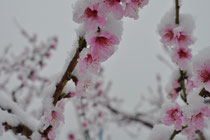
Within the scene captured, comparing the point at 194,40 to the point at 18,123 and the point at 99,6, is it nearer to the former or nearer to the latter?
the point at 99,6

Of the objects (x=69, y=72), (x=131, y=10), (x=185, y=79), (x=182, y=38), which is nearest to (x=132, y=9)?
(x=131, y=10)

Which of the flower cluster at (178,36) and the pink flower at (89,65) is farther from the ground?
the flower cluster at (178,36)

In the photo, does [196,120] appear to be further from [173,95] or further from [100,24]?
[100,24]

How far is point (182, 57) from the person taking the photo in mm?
1844

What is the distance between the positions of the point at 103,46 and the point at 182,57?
1.08 meters

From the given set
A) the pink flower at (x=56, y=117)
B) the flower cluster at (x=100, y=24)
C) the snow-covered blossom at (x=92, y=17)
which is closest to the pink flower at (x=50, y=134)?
the pink flower at (x=56, y=117)

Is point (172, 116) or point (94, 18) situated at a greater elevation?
point (172, 116)

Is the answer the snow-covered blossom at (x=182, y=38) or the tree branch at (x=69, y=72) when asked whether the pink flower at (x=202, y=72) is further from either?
the tree branch at (x=69, y=72)

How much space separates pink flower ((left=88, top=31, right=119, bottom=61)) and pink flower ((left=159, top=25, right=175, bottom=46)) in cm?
79

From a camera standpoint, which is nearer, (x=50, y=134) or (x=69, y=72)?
(x=69, y=72)

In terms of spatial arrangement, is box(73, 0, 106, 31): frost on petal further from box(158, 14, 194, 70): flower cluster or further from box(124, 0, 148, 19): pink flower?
box(158, 14, 194, 70): flower cluster

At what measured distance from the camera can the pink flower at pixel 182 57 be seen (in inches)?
71.5

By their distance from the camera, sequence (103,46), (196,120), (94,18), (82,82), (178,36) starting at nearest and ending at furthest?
(94,18) → (103,46) → (82,82) → (196,120) → (178,36)

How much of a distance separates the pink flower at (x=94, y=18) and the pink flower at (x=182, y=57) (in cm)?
107
